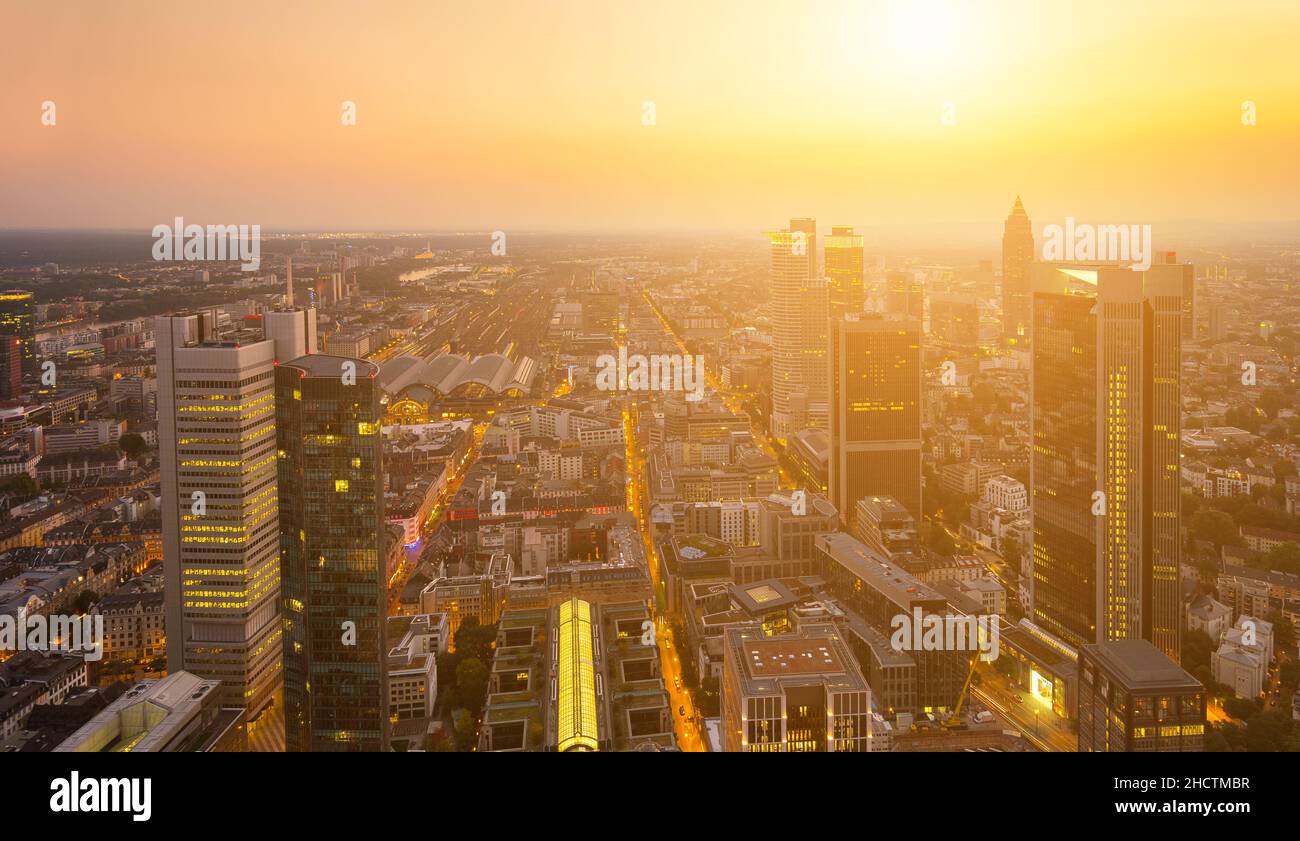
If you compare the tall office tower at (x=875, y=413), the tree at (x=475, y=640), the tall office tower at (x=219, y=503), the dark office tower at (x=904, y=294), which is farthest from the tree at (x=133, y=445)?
the dark office tower at (x=904, y=294)

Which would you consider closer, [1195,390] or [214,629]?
[214,629]

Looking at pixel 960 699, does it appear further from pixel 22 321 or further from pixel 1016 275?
pixel 1016 275

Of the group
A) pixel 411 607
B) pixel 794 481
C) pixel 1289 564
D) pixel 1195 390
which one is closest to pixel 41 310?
pixel 411 607

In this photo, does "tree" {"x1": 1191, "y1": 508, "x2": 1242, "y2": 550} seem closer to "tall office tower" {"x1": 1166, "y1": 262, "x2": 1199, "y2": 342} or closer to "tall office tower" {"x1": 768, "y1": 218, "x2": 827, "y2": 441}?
"tall office tower" {"x1": 1166, "y1": 262, "x2": 1199, "y2": 342}

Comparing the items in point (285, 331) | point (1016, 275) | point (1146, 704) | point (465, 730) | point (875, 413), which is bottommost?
point (465, 730)

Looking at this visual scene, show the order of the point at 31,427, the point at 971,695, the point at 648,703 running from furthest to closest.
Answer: the point at 31,427 → the point at 971,695 → the point at 648,703

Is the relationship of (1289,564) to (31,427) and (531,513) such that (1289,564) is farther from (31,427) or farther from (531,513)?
(31,427)

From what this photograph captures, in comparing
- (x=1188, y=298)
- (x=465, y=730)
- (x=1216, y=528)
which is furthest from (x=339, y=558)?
(x=1216, y=528)
